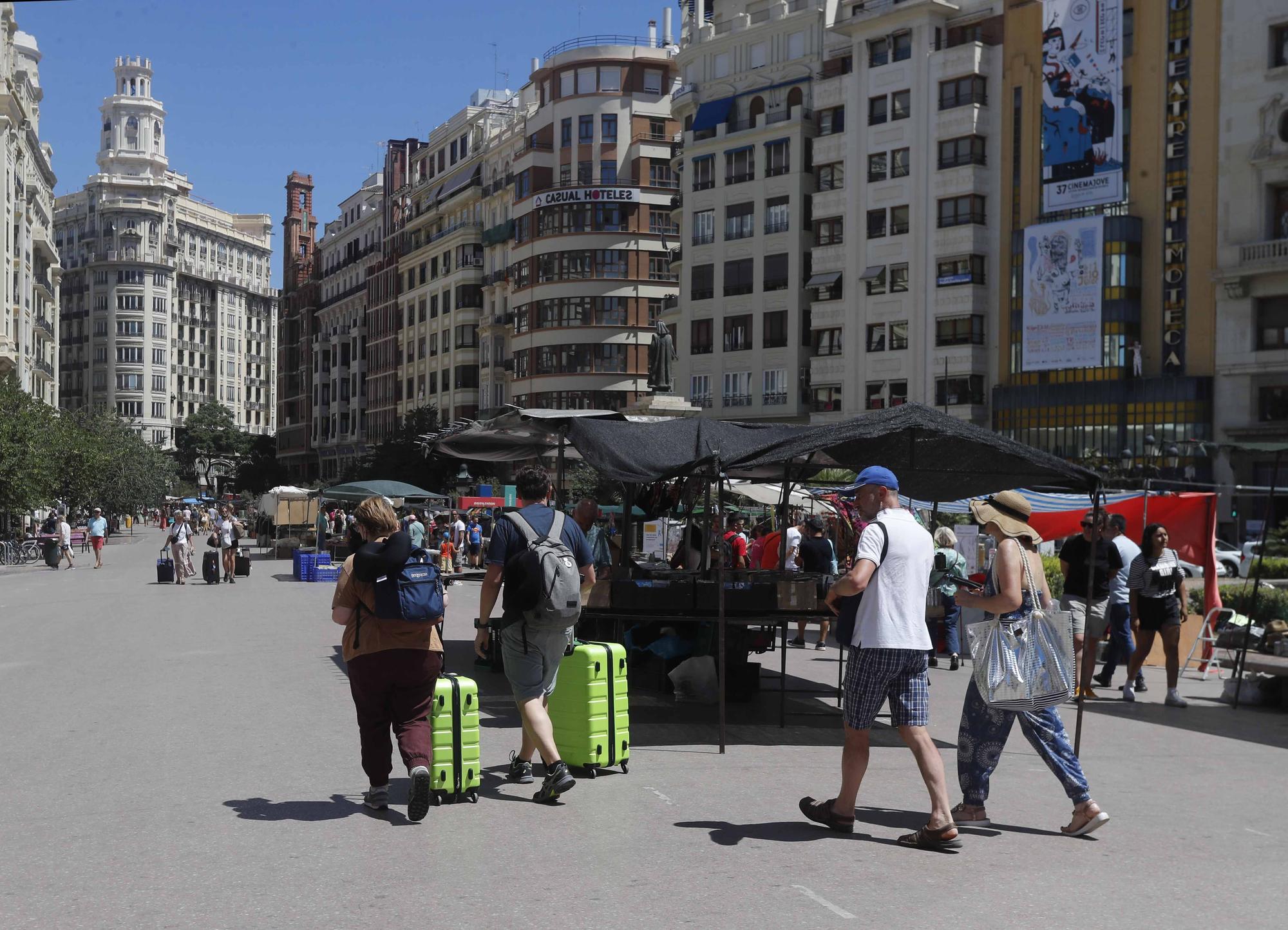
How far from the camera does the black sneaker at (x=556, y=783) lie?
8039 mm

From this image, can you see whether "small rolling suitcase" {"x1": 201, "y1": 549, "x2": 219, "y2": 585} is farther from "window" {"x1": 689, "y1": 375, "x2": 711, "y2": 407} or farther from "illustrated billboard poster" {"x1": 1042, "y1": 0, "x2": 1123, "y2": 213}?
"window" {"x1": 689, "y1": 375, "x2": 711, "y2": 407}

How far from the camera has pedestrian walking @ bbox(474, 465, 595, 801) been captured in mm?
8141

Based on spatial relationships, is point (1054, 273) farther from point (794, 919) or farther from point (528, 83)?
point (794, 919)

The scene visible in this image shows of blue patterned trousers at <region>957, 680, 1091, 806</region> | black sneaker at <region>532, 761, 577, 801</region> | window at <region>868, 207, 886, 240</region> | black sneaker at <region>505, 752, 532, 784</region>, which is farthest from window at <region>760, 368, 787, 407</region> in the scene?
blue patterned trousers at <region>957, 680, 1091, 806</region>

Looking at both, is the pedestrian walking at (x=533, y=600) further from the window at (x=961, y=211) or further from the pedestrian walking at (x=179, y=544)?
the window at (x=961, y=211)

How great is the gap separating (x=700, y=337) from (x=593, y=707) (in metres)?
62.8

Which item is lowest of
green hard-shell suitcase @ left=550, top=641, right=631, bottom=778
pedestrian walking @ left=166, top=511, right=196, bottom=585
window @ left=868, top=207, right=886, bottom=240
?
pedestrian walking @ left=166, top=511, right=196, bottom=585

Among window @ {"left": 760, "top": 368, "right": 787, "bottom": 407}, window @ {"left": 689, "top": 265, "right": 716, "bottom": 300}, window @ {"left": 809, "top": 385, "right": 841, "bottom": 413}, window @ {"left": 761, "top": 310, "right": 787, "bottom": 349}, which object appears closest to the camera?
window @ {"left": 809, "top": 385, "right": 841, "bottom": 413}

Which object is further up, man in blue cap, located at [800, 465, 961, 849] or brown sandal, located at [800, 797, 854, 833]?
man in blue cap, located at [800, 465, 961, 849]

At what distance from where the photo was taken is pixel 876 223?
62719mm

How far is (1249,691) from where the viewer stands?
13.9 meters

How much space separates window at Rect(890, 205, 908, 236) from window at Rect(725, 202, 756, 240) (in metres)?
8.35

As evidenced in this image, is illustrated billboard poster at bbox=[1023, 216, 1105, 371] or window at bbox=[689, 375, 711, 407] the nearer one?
illustrated billboard poster at bbox=[1023, 216, 1105, 371]

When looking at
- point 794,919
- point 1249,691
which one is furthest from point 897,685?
point 1249,691
